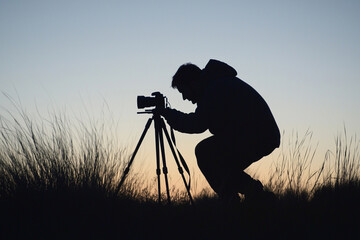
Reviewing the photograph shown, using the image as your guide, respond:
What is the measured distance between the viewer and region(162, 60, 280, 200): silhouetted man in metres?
4.16

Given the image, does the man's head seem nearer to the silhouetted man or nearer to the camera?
the silhouetted man

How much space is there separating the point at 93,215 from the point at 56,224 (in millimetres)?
373

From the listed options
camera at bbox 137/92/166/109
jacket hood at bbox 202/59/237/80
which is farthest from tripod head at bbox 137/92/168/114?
jacket hood at bbox 202/59/237/80

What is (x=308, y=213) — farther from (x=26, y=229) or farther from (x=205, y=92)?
(x=26, y=229)

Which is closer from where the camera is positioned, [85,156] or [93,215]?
[93,215]

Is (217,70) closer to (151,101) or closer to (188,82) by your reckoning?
(188,82)

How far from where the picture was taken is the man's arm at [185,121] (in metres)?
4.28

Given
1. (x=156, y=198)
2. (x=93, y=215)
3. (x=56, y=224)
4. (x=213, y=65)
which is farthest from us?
(x=156, y=198)

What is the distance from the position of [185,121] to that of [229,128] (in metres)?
0.50

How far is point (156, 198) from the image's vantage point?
4805 millimetres

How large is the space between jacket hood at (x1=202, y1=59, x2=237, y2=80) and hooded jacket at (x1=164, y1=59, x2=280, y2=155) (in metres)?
0.10

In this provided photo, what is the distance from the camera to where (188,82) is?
4547mm

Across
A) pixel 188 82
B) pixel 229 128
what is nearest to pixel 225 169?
pixel 229 128

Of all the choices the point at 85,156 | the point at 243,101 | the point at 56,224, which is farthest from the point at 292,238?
the point at 85,156
